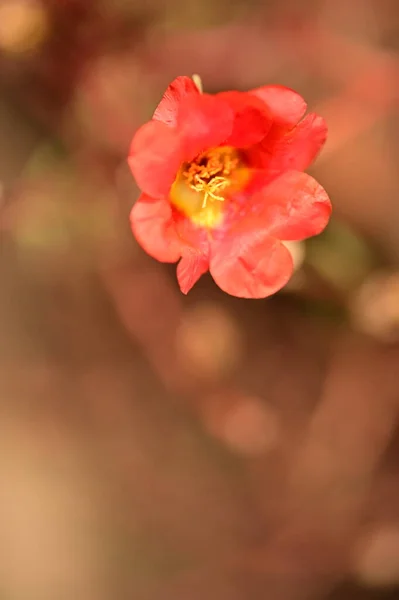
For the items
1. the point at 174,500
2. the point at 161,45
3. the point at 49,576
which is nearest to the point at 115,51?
the point at 161,45

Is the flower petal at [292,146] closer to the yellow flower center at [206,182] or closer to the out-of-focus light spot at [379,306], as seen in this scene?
the yellow flower center at [206,182]

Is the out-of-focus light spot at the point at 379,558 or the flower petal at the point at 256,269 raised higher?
the flower petal at the point at 256,269

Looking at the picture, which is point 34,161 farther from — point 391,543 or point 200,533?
point 391,543

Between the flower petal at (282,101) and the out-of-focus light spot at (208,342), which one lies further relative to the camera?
the out-of-focus light spot at (208,342)

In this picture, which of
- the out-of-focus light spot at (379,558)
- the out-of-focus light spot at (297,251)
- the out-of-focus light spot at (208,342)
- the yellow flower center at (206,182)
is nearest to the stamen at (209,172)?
the yellow flower center at (206,182)

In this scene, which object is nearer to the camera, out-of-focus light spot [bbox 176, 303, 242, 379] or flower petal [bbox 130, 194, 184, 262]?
flower petal [bbox 130, 194, 184, 262]

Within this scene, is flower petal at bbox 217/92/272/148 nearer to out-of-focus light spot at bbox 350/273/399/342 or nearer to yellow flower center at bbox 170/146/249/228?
yellow flower center at bbox 170/146/249/228

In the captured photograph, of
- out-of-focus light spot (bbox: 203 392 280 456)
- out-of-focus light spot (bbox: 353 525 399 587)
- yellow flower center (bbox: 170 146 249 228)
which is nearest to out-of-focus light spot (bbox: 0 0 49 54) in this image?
yellow flower center (bbox: 170 146 249 228)
